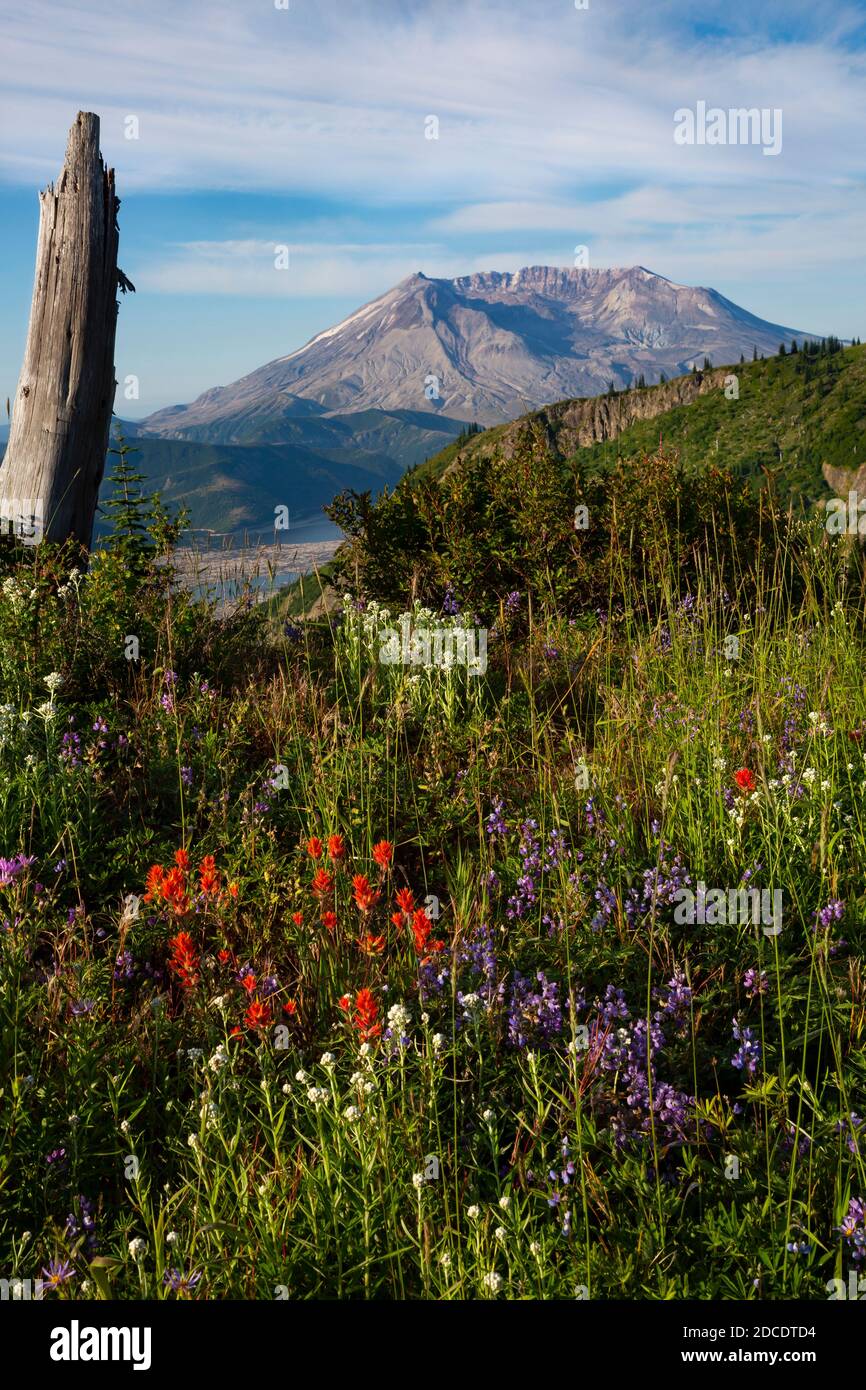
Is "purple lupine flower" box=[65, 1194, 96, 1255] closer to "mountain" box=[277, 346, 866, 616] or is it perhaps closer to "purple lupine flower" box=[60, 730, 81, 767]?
"purple lupine flower" box=[60, 730, 81, 767]

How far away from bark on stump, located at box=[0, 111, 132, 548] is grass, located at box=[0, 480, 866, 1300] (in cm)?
309

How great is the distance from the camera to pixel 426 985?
3.00 metres

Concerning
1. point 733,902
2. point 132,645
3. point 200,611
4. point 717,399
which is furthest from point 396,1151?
point 717,399

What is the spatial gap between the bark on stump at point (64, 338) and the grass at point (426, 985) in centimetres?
309

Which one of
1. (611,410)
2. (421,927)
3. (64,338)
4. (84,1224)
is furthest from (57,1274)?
(611,410)

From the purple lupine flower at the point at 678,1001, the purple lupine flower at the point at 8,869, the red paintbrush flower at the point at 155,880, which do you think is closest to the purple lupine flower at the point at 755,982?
the purple lupine flower at the point at 678,1001

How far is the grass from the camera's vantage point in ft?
7.31

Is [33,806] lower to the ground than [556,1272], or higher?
higher

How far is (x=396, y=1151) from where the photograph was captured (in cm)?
239

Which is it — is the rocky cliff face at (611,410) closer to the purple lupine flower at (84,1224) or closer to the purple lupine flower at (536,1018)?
the purple lupine flower at (536,1018)

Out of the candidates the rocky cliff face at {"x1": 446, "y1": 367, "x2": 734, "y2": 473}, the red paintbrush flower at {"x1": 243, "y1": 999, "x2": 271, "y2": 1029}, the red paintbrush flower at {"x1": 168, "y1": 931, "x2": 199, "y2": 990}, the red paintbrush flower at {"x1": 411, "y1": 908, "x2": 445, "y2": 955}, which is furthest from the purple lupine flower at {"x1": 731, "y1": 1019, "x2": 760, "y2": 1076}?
the rocky cliff face at {"x1": 446, "y1": 367, "x2": 734, "y2": 473}

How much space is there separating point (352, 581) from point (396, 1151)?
6.66 metres

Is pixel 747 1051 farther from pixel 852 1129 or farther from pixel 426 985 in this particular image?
pixel 426 985
